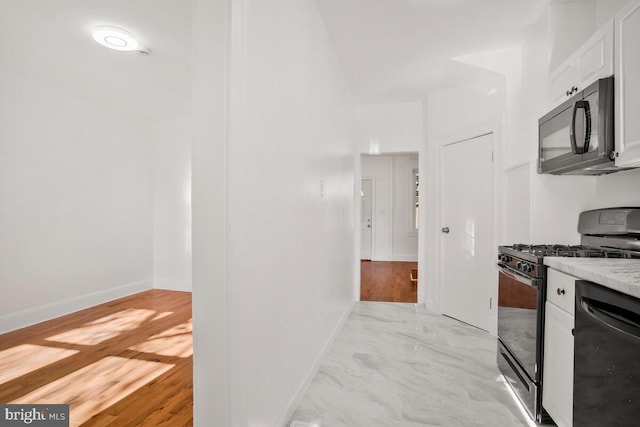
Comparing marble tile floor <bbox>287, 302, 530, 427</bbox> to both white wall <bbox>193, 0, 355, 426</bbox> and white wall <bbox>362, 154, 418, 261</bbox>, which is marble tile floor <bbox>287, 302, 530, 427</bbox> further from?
white wall <bbox>362, 154, 418, 261</bbox>

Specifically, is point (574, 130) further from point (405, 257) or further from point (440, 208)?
point (405, 257)

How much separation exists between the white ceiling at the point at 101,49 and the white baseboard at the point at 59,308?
93.6 inches

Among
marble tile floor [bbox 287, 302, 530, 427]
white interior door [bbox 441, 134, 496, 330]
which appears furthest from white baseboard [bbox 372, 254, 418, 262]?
marble tile floor [bbox 287, 302, 530, 427]

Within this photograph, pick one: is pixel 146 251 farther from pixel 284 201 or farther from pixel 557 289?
pixel 557 289

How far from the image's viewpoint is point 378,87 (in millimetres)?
3914

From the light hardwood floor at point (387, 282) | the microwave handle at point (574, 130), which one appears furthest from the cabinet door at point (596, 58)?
the light hardwood floor at point (387, 282)

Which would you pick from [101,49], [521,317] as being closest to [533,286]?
[521,317]

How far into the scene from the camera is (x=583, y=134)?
5.94 ft

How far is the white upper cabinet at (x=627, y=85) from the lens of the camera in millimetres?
1503

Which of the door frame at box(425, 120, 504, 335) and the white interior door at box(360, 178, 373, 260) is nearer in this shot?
the door frame at box(425, 120, 504, 335)

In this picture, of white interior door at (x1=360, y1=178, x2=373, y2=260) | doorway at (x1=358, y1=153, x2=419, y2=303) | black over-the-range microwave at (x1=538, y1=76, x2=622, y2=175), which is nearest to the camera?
black over-the-range microwave at (x1=538, y1=76, x2=622, y2=175)

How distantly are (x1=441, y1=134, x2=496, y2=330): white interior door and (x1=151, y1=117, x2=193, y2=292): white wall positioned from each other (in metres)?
3.52

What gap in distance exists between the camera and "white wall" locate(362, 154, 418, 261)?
7.80 m

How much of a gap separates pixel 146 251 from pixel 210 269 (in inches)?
171
